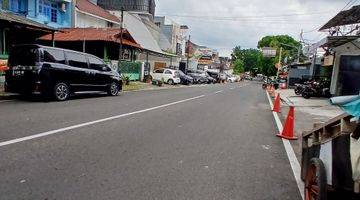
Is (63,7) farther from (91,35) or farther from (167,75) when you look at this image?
(167,75)

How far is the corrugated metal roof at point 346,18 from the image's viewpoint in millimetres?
23228

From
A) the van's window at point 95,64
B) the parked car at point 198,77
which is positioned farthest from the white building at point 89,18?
the van's window at point 95,64

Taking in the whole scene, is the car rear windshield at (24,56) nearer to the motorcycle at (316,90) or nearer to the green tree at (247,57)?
the motorcycle at (316,90)

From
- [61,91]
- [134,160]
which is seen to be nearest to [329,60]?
[61,91]

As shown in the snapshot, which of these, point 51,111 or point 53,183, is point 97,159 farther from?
point 51,111

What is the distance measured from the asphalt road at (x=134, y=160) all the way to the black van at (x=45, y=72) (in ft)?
11.5

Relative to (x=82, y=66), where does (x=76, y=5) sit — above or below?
above

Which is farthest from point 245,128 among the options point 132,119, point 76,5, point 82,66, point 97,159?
point 76,5

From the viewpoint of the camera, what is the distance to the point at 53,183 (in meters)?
4.92

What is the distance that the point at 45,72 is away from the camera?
567 inches

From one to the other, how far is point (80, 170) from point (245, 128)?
630 cm

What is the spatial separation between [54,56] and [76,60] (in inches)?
52.1

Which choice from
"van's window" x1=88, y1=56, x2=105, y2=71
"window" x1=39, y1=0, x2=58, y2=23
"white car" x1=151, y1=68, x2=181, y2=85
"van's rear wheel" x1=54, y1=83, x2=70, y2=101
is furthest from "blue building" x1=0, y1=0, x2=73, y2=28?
"van's rear wheel" x1=54, y1=83, x2=70, y2=101

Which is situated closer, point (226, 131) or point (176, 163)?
point (176, 163)
